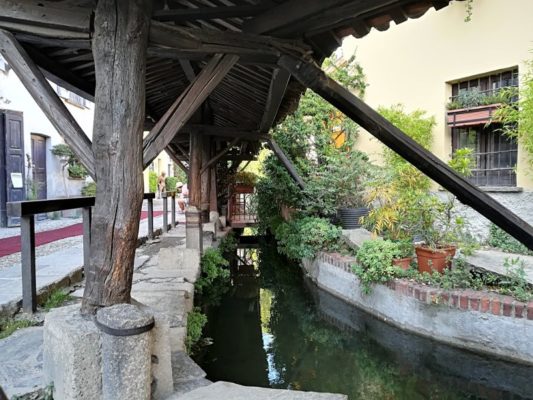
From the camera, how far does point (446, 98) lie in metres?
6.71

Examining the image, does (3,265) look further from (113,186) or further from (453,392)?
(453,392)

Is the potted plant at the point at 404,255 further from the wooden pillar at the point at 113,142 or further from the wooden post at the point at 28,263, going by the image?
the wooden post at the point at 28,263

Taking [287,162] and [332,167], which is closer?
[332,167]

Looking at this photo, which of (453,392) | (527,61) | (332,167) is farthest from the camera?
(332,167)

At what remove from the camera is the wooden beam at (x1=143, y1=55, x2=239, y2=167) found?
1.92m

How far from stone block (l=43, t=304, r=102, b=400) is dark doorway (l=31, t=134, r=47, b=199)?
8007mm

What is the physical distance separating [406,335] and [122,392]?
307 centimetres

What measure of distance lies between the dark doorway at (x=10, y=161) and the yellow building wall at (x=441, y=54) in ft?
23.3

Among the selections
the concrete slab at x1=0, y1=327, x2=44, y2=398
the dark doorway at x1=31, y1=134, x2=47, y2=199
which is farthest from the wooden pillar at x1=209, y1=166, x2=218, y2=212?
the concrete slab at x1=0, y1=327, x2=44, y2=398

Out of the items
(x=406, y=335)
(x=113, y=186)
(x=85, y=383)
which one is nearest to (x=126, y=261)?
(x=113, y=186)

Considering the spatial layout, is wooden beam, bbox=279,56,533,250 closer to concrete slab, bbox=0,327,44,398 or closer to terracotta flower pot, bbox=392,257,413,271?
terracotta flower pot, bbox=392,257,413,271

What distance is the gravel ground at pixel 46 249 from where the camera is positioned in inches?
166

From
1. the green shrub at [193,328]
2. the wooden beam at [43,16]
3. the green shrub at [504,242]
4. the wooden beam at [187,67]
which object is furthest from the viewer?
the green shrub at [504,242]

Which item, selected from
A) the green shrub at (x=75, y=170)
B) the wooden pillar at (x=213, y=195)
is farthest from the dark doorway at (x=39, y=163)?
the wooden pillar at (x=213, y=195)
